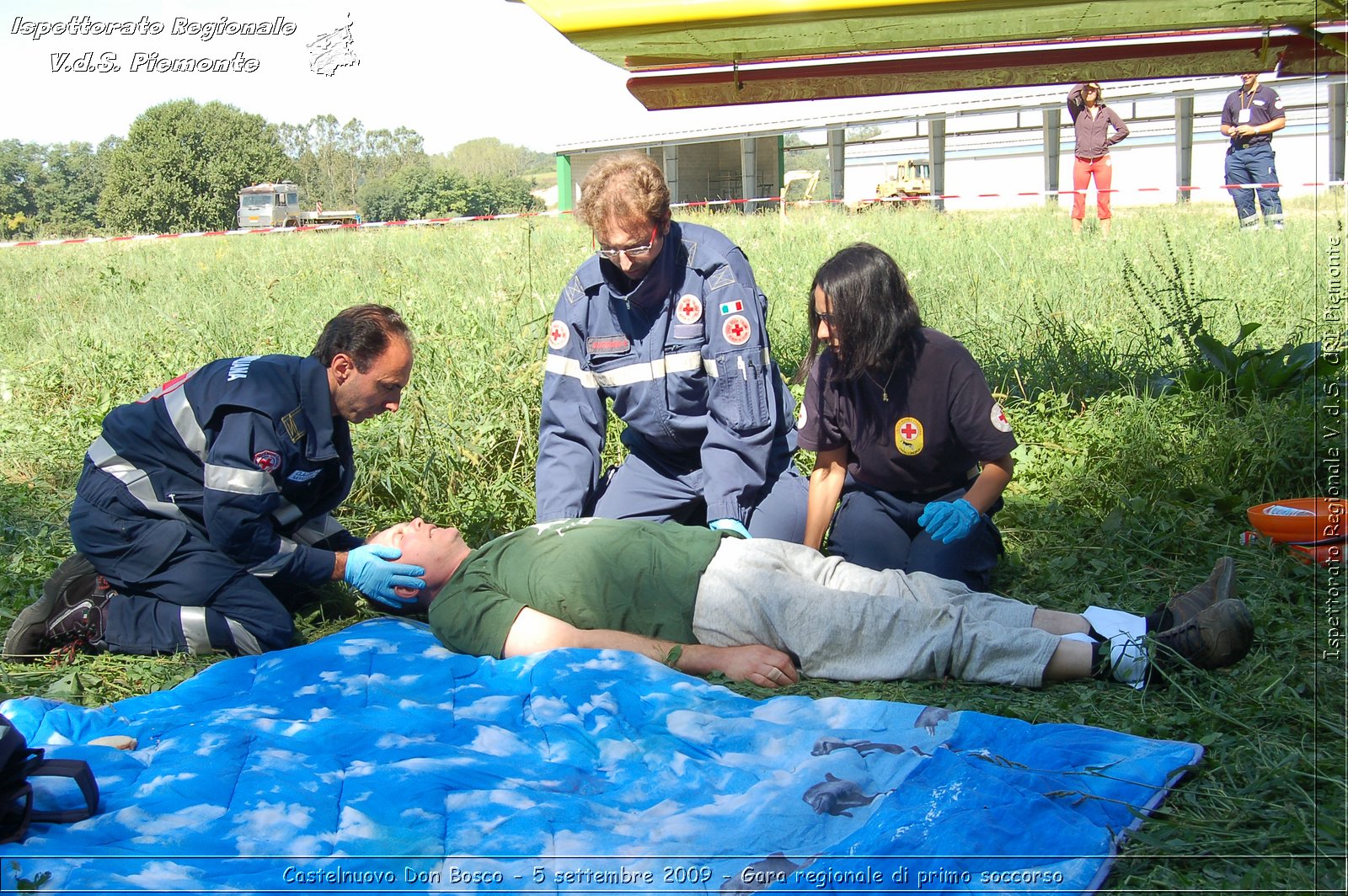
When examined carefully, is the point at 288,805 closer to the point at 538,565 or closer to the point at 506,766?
the point at 506,766

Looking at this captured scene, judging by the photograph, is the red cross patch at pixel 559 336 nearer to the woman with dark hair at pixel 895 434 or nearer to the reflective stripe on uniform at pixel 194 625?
the woman with dark hair at pixel 895 434

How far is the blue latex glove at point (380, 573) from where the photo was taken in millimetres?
3549

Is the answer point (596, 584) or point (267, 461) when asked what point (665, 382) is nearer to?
point (596, 584)

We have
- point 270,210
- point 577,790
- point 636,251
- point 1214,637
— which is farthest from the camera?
point 270,210

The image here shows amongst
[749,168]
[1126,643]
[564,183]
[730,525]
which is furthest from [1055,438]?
[564,183]

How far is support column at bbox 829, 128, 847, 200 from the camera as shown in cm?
2773

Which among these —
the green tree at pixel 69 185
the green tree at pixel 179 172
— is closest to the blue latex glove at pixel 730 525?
the green tree at pixel 179 172

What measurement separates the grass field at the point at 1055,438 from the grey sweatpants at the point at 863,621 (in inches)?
3.1

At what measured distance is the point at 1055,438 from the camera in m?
4.83

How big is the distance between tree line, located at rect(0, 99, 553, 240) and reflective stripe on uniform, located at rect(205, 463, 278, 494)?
2804 cm

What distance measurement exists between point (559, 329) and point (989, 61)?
7.14 feet

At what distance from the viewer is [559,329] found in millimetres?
3941

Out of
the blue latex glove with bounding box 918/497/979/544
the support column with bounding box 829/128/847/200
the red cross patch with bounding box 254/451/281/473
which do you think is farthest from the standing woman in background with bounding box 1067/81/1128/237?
the support column with bounding box 829/128/847/200

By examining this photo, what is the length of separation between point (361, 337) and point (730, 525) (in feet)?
4.83
